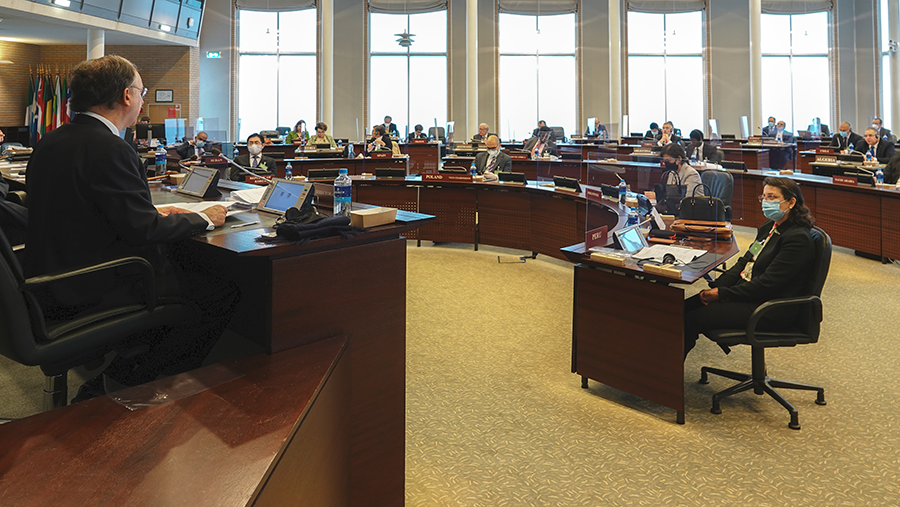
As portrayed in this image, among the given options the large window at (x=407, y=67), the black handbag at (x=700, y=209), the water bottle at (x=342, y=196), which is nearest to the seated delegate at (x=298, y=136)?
the large window at (x=407, y=67)

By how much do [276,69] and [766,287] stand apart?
1657 centimetres

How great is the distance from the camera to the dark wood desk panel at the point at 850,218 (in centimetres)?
620

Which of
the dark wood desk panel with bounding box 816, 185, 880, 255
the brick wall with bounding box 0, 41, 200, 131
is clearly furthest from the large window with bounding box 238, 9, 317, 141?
the dark wood desk panel with bounding box 816, 185, 880, 255

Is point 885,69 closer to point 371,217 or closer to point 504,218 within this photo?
point 504,218

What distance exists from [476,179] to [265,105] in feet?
39.9

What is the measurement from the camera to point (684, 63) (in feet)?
59.0

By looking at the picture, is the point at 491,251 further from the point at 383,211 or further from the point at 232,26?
the point at 232,26

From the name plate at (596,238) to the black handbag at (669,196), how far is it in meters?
1.15

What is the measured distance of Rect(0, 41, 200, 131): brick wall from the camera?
14773mm

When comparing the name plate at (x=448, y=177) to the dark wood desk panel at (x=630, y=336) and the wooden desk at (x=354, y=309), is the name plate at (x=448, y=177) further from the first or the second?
the wooden desk at (x=354, y=309)

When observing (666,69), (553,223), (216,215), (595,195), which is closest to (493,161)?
(553,223)

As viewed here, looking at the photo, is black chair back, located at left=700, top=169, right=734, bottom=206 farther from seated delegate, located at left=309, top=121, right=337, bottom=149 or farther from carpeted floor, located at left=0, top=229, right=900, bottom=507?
seated delegate, located at left=309, top=121, right=337, bottom=149

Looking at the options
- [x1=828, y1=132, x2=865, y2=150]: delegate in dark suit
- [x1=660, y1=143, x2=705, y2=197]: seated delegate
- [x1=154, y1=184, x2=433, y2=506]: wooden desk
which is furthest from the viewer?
[x1=828, y1=132, x2=865, y2=150]: delegate in dark suit

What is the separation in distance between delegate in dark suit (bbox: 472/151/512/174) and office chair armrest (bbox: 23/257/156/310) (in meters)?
5.78
